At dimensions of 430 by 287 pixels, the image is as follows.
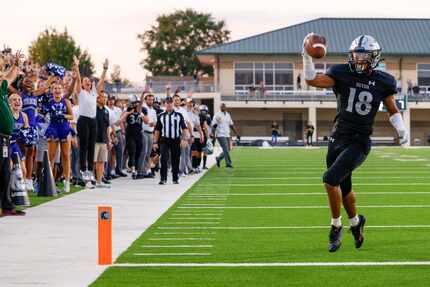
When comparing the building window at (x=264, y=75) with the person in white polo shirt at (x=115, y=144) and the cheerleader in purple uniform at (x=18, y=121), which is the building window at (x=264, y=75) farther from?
the cheerleader in purple uniform at (x=18, y=121)

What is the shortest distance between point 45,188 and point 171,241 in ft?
19.6

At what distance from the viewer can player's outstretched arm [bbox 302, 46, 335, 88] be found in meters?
9.14

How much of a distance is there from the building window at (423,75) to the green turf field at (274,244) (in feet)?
189

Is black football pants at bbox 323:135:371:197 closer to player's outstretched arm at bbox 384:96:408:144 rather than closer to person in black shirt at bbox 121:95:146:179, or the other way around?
player's outstretched arm at bbox 384:96:408:144

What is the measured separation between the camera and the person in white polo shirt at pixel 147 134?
68.8 ft

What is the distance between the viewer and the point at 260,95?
70812 mm

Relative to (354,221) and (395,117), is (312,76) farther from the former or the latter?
(354,221)

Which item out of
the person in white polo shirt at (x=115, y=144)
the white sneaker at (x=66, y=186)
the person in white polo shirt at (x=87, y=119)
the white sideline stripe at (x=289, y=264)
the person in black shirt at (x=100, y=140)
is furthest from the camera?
the person in white polo shirt at (x=115, y=144)

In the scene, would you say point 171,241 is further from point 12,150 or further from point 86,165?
point 86,165

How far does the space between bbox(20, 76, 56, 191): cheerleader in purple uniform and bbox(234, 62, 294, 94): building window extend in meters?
58.5

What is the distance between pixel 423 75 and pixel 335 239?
6640cm

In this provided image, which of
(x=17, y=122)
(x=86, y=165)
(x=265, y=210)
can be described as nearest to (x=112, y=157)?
(x=86, y=165)

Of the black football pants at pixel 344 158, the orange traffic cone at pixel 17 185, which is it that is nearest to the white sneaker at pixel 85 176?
the orange traffic cone at pixel 17 185

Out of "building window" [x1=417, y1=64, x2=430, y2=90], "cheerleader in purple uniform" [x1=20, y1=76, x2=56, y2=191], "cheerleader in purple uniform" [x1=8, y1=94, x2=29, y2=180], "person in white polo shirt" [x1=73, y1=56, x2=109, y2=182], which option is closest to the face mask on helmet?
"cheerleader in purple uniform" [x1=8, y1=94, x2=29, y2=180]
